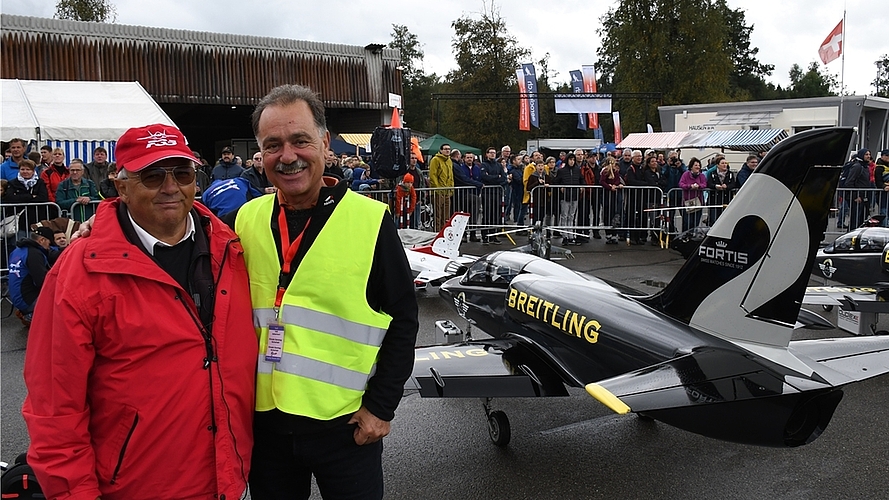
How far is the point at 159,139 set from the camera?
78.6 inches

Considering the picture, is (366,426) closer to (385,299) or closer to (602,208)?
(385,299)

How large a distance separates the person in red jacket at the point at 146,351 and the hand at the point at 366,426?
335 millimetres

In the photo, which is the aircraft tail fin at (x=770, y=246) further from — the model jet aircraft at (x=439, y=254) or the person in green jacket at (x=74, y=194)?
the person in green jacket at (x=74, y=194)

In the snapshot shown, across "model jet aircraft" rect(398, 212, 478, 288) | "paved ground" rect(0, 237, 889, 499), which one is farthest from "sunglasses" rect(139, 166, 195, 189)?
"model jet aircraft" rect(398, 212, 478, 288)

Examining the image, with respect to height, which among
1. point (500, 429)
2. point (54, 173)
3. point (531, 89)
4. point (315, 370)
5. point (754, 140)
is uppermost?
point (531, 89)

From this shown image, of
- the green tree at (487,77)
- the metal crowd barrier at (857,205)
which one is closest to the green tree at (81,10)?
the green tree at (487,77)

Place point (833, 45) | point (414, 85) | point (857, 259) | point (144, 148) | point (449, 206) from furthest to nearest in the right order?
1. point (414, 85)
2. point (833, 45)
3. point (449, 206)
4. point (857, 259)
5. point (144, 148)

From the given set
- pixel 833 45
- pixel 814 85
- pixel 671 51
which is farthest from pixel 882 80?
pixel 833 45

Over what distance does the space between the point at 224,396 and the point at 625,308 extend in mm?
3284

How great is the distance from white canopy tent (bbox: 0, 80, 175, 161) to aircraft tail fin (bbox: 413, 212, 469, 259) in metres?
6.61

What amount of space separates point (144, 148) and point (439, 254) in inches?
311

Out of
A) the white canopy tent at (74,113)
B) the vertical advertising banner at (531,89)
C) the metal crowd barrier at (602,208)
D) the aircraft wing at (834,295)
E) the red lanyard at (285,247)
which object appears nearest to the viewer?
the red lanyard at (285,247)

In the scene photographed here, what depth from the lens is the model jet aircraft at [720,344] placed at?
331cm

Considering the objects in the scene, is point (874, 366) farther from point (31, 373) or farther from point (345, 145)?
point (345, 145)
